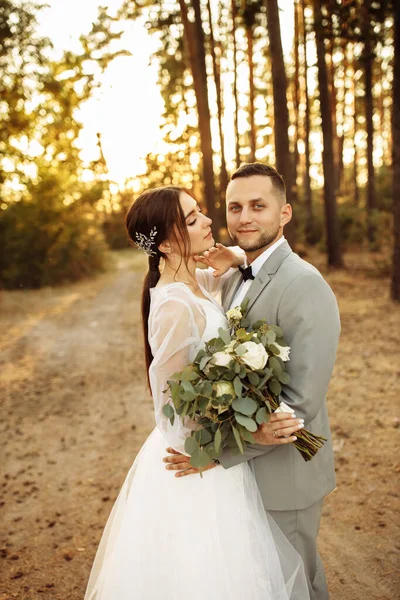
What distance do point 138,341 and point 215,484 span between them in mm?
7675

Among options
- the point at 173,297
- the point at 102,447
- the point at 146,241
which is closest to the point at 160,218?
the point at 146,241

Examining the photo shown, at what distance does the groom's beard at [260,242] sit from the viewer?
263 centimetres

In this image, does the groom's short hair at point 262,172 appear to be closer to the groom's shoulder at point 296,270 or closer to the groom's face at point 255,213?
the groom's face at point 255,213

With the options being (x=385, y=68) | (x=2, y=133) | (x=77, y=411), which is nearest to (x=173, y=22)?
(x=2, y=133)

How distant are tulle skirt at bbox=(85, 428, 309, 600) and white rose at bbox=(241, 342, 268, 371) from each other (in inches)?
30.3

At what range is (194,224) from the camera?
271 cm

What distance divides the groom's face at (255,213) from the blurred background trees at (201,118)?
20.1ft

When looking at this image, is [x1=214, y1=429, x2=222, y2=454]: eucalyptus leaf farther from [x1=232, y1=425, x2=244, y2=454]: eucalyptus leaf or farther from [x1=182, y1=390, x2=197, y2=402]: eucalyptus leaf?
[x1=182, y1=390, x2=197, y2=402]: eucalyptus leaf

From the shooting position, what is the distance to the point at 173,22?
11.4m

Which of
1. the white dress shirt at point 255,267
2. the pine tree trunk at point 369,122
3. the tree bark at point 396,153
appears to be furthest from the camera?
the pine tree trunk at point 369,122

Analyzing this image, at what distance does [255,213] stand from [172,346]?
878mm

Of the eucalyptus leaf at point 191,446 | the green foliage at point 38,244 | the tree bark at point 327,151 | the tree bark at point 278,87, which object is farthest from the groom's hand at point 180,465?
the green foliage at point 38,244

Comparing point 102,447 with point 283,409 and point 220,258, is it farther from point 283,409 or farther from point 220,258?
point 283,409

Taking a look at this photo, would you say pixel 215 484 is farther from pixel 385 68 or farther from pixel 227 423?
pixel 385 68
